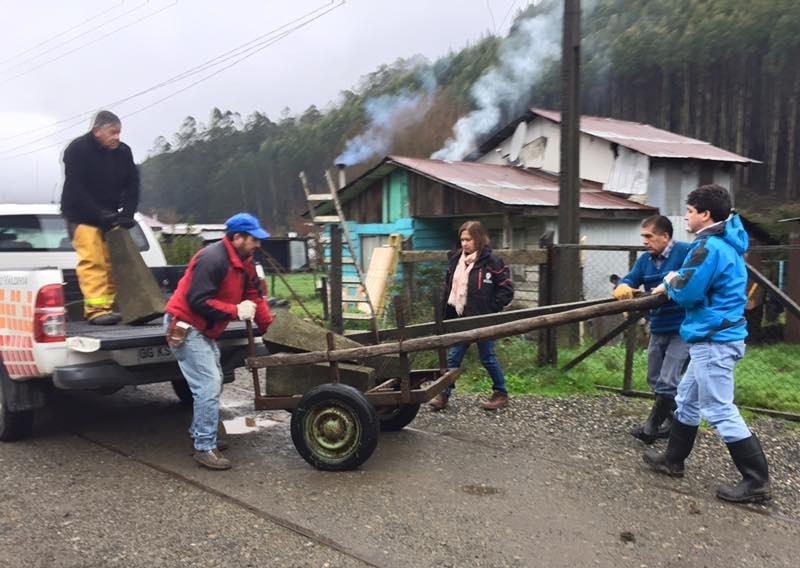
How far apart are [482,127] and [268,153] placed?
42385mm

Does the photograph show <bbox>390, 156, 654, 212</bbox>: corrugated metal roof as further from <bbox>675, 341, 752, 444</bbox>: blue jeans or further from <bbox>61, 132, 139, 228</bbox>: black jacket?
<bbox>675, 341, 752, 444</bbox>: blue jeans

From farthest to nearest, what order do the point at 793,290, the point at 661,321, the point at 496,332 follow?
1. the point at 793,290
2. the point at 661,321
3. the point at 496,332

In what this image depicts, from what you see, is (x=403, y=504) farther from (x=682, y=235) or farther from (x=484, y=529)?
(x=682, y=235)

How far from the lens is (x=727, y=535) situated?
3793mm

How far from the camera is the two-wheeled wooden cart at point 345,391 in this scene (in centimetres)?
461

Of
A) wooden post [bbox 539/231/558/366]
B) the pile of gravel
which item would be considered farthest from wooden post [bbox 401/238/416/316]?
the pile of gravel

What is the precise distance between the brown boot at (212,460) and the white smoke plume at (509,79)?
2652 cm

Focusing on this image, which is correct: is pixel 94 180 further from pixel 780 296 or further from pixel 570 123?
pixel 780 296

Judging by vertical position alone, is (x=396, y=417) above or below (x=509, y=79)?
below

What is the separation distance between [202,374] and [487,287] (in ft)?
8.40

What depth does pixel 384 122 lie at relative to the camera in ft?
121

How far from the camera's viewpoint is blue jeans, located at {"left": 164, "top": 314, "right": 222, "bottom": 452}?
4.74 m

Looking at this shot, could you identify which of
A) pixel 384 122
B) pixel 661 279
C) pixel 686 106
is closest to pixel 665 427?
pixel 661 279

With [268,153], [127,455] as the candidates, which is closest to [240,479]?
[127,455]
